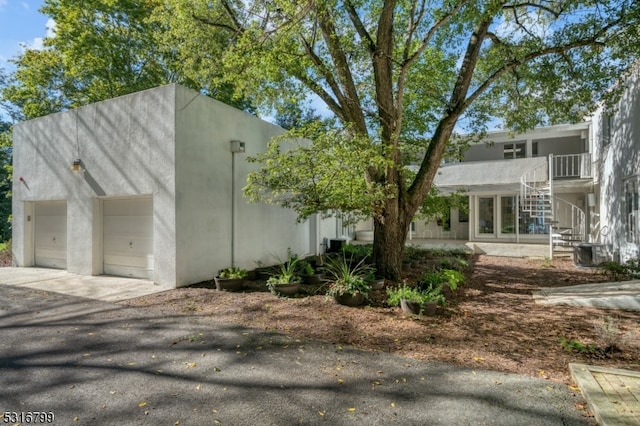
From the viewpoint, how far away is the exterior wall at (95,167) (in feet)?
25.8

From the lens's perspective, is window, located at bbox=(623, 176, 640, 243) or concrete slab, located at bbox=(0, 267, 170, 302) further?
window, located at bbox=(623, 176, 640, 243)

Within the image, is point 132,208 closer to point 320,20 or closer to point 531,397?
point 320,20

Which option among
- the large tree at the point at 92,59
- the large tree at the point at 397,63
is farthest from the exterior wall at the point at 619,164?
the large tree at the point at 92,59

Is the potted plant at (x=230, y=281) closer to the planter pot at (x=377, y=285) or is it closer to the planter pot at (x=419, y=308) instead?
the planter pot at (x=377, y=285)

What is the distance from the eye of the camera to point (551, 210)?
1232 centimetres

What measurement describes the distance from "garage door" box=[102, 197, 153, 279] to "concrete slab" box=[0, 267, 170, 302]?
31 centimetres

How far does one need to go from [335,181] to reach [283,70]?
127 inches

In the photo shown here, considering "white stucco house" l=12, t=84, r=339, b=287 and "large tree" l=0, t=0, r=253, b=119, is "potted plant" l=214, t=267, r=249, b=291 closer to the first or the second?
"white stucco house" l=12, t=84, r=339, b=287

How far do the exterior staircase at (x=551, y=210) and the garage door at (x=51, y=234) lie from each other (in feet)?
51.2

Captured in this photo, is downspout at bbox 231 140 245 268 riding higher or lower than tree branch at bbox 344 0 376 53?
lower

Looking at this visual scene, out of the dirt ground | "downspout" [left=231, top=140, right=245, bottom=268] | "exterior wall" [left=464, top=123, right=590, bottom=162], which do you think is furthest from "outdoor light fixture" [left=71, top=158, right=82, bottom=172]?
"exterior wall" [left=464, top=123, right=590, bottom=162]

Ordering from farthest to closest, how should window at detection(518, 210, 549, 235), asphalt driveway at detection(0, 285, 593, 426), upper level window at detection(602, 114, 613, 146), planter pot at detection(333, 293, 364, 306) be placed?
1. window at detection(518, 210, 549, 235)
2. upper level window at detection(602, 114, 613, 146)
3. planter pot at detection(333, 293, 364, 306)
4. asphalt driveway at detection(0, 285, 593, 426)

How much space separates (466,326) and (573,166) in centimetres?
1316

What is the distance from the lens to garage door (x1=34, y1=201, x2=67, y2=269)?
34.6 ft
